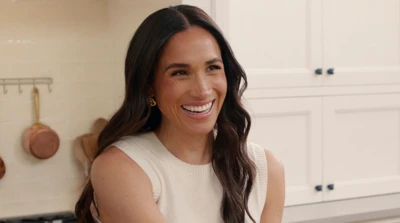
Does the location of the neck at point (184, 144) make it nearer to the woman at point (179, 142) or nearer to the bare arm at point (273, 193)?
the woman at point (179, 142)

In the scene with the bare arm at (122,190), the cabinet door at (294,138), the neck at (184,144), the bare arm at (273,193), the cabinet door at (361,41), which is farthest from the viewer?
→ the cabinet door at (361,41)

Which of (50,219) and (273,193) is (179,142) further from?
(50,219)

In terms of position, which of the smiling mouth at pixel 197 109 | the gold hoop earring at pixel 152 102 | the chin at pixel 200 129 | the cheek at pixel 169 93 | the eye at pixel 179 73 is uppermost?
the eye at pixel 179 73

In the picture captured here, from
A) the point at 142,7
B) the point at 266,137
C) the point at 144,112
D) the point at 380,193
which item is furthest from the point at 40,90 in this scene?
the point at 380,193

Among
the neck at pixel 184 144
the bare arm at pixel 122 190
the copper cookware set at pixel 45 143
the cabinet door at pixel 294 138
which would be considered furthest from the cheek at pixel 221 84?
the copper cookware set at pixel 45 143

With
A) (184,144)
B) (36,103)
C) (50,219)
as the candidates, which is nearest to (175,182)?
(184,144)

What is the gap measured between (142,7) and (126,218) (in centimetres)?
115

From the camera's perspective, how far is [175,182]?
1428 mm

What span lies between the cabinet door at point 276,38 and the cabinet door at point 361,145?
192mm

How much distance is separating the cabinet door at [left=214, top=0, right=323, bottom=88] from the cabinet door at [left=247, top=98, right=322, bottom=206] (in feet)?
0.27

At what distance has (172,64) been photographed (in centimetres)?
135

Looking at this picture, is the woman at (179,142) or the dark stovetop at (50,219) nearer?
the woman at (179,142)

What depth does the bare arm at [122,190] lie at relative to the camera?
1.34 m

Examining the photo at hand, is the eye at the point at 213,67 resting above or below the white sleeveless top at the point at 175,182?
above
